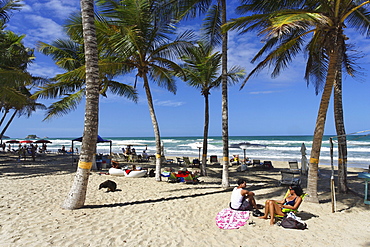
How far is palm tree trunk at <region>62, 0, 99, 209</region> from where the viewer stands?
541 cm

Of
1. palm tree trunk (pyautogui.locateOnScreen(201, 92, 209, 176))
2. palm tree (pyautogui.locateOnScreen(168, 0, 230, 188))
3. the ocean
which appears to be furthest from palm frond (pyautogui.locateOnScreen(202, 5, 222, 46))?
the ocean

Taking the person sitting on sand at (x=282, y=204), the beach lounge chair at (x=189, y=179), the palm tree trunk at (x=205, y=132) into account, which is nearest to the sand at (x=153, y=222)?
the person sitting on sand at (x=282, y=204)

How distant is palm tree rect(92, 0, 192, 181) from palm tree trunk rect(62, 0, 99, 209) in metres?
2.25

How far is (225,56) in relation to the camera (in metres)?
8.43

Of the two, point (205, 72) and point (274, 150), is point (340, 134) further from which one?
point (274, 150)

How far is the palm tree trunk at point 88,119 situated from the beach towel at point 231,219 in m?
3.10

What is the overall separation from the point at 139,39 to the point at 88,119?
165 inches

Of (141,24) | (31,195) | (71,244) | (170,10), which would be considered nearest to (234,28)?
(170,10)

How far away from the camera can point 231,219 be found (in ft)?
16.9

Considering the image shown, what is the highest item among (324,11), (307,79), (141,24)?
(141,24)

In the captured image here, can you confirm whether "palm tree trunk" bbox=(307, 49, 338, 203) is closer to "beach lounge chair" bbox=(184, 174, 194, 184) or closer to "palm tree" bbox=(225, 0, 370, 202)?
"palm tree" bbox=(225, 0, 370, 202)

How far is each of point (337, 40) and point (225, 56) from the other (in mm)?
3369

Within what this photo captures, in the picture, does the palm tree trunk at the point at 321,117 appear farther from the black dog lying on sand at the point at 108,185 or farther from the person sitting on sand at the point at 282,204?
the black dog lying on sand at the point at 108,185

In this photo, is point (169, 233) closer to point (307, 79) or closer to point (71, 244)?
point (71, 244)
